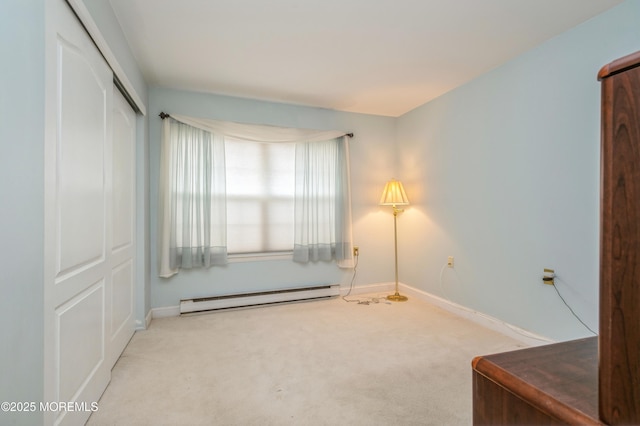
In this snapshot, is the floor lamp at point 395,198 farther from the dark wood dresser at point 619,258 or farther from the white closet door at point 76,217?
the dark wood dresser at point 619,258

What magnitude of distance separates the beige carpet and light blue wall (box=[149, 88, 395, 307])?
417mm

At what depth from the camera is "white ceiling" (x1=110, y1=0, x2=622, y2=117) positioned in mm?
2004

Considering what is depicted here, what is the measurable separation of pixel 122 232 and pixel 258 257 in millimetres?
1484

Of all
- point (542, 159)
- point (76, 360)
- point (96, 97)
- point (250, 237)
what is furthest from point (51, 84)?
point (542, 159)

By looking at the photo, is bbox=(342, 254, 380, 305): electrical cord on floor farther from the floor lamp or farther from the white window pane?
the white window pane

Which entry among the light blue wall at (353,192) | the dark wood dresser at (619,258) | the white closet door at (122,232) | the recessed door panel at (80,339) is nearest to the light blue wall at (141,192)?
the white closet door at (122,232)

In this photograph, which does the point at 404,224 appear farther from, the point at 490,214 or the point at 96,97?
the point at 96,97

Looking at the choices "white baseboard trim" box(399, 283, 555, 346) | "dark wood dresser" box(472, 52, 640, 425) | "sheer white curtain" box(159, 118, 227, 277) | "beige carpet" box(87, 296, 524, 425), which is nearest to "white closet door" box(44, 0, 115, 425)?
"beige carpet" box(87, 296, 524, 425)

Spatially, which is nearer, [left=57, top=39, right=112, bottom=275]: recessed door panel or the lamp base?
[left=57, top=39, right=112, bottom=275]: recessed door panel

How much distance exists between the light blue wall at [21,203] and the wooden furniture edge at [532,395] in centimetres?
138

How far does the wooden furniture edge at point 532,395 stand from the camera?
571 millimetres

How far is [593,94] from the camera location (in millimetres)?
2068

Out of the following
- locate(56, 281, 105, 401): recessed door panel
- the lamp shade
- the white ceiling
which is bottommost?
locate(56, 281, 105, 401): recessed door panel

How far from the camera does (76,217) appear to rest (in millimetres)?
1454
